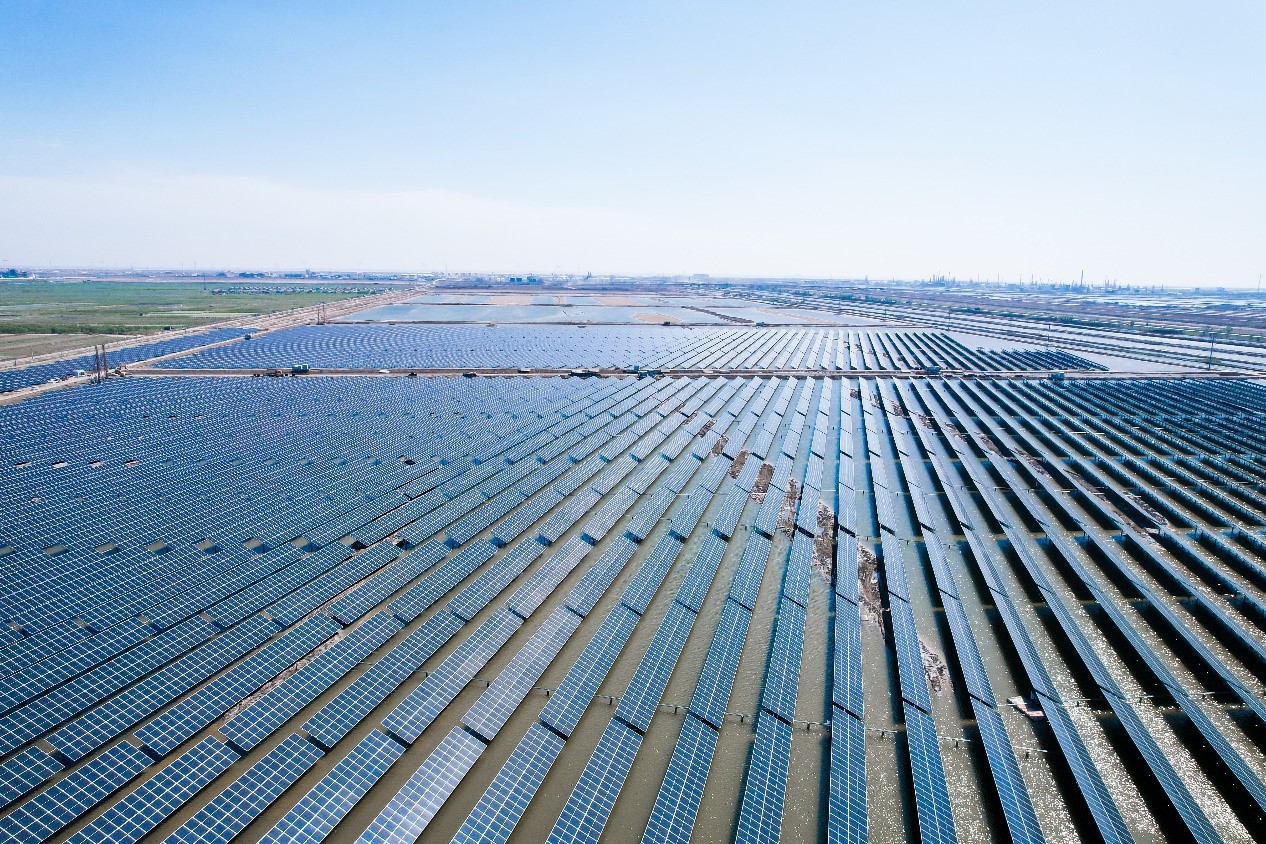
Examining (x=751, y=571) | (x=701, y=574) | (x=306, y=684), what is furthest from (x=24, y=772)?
(x=751, y=571)

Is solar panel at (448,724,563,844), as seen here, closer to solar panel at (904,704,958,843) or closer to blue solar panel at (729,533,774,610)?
solar panel at (904,704,958,843)

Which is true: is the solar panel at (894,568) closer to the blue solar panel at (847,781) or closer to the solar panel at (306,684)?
the blue solar panel at (847,781)

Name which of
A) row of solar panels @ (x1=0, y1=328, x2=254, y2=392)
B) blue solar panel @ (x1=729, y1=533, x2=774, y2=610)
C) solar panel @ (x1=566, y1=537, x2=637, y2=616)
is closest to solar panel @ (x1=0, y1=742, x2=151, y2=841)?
solar panel @ (x1=566, y1=537, x2=637, y2=616)

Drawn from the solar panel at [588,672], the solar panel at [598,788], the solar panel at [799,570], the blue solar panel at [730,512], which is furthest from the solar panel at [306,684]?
the blue solar panel at [730,512]

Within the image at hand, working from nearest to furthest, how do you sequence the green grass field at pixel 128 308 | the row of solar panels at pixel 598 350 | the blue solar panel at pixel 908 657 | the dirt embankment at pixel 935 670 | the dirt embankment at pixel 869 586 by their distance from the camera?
the blue solar panel at pixel 908 657 < the dirt embankment at pixel 935 670 < the dirt embankment at pixel 869 586 < the row of solar panels at pixel 598 350 < the green grass field at pixel 128 308

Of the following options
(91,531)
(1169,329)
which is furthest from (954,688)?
(1169,329)

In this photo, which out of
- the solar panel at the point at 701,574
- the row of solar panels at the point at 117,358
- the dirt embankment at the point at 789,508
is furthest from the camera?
the row of solar panels at the point at 117,358

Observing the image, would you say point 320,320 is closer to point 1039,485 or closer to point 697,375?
point 697,375

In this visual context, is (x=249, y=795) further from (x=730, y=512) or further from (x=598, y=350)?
(x=598, y=350)

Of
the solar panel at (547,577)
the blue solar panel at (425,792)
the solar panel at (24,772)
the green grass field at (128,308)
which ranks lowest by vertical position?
the blue solar panel at (425,792)
